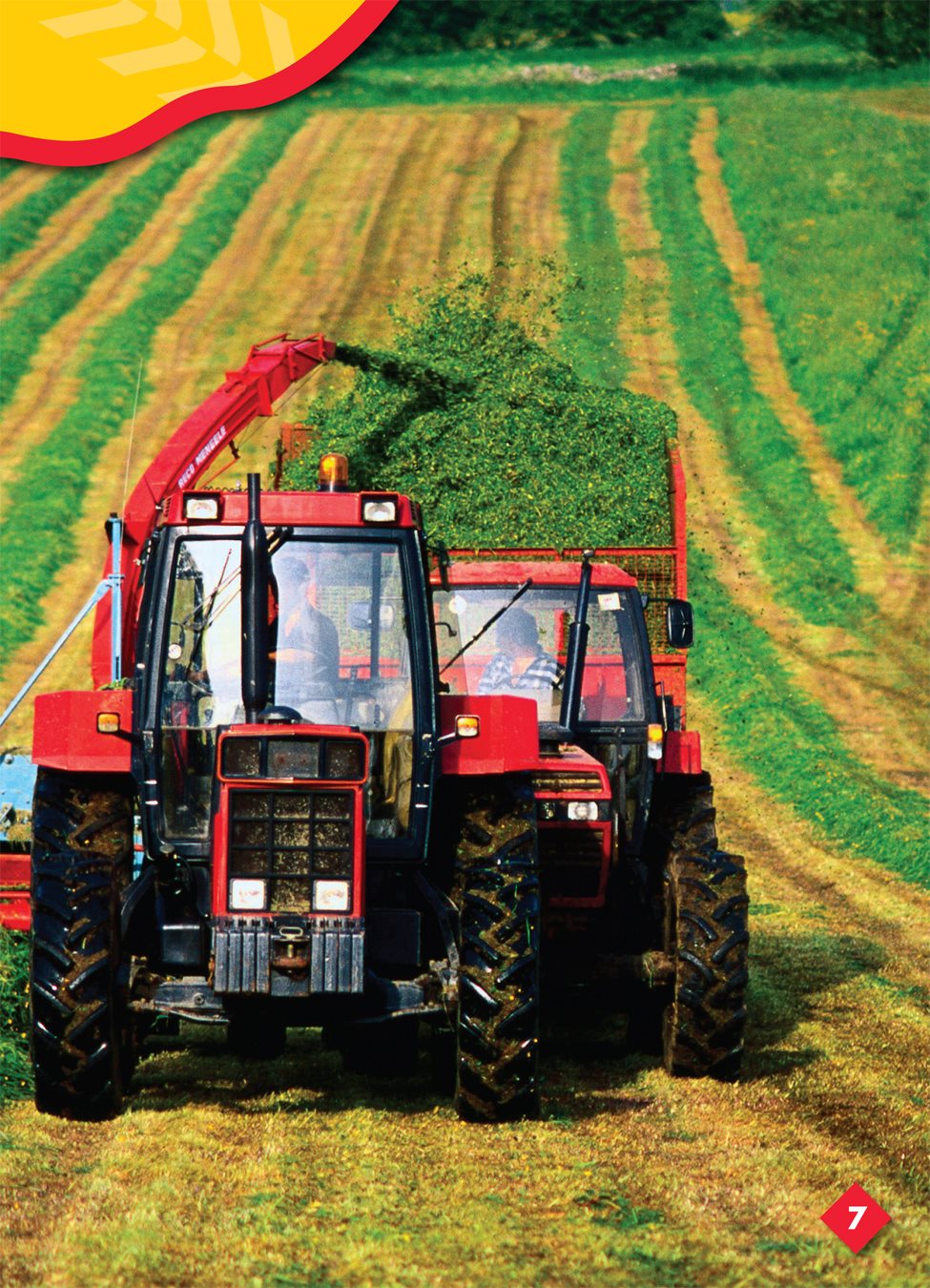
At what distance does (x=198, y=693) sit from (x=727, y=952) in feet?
9.77

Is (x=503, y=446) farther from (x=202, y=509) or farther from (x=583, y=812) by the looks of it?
(x=202, y=509)

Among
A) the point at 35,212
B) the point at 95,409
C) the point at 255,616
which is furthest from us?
the point at 35,212

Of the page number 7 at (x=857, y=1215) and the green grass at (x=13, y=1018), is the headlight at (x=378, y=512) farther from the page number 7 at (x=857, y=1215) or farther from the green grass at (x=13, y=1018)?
the page number 7 at (x=857, y=1215)

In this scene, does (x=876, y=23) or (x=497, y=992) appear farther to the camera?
(x=876, y=23)

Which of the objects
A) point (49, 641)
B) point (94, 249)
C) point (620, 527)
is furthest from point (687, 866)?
point (94, 249)

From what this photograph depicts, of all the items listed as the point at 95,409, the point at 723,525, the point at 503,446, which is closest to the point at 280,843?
the point at 503,446

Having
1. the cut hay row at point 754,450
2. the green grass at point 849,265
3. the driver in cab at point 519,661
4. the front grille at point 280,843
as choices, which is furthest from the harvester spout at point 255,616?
the green grass at point 849,265

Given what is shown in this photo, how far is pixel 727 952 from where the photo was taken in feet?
30.0

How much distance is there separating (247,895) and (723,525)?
22.4 m

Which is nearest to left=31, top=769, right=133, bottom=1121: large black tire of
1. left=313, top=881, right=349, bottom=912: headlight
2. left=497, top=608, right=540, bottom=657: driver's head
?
left=313, top=881, right=349, bottom=912: headlight

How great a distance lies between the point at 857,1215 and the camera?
6.18 m

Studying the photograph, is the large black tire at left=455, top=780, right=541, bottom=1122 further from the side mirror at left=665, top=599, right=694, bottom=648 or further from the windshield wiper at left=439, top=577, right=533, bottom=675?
the side mirror at left=665, top=599, right=694, bottom=648

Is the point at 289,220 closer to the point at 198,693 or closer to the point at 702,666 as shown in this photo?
the point at 702,666

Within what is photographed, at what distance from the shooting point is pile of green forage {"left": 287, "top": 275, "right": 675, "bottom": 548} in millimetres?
17031
